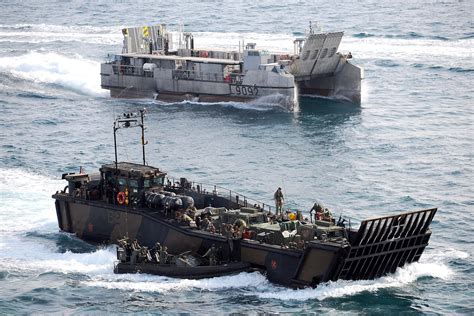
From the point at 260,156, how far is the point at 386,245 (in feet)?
106

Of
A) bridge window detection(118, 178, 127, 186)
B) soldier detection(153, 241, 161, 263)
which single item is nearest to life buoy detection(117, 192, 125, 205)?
bridge window detection(118, 178, 127, 186)

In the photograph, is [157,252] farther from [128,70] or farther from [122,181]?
[128,70]

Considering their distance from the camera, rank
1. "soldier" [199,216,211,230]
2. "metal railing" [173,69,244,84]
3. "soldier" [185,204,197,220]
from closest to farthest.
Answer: "soldier" [199,216,211,230] → "soldier" [185,204,197,220] → "metal railing" [173,69,244,84]

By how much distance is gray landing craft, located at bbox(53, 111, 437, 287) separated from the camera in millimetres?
52062

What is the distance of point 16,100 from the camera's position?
11219 cm

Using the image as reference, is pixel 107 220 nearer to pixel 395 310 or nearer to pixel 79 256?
pixel 79 256

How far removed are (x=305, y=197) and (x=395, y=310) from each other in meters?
20.9

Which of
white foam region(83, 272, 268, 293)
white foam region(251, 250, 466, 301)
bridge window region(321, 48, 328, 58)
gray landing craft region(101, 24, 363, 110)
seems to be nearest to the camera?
white foam region(251, 250, 466, 301)

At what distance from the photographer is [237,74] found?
110 m

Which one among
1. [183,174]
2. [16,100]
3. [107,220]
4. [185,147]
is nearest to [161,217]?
[107,220]

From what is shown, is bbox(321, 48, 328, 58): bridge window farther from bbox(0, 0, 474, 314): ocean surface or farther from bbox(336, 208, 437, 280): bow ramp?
bbox(336, 208, 437, 280): bow ramp

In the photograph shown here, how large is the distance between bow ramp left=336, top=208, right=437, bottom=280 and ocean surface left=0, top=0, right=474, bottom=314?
636 millimetres

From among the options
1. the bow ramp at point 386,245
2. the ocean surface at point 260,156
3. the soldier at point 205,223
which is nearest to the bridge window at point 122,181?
the ocean surface at point 260,156

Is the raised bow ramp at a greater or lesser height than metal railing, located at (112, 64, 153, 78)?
greater
